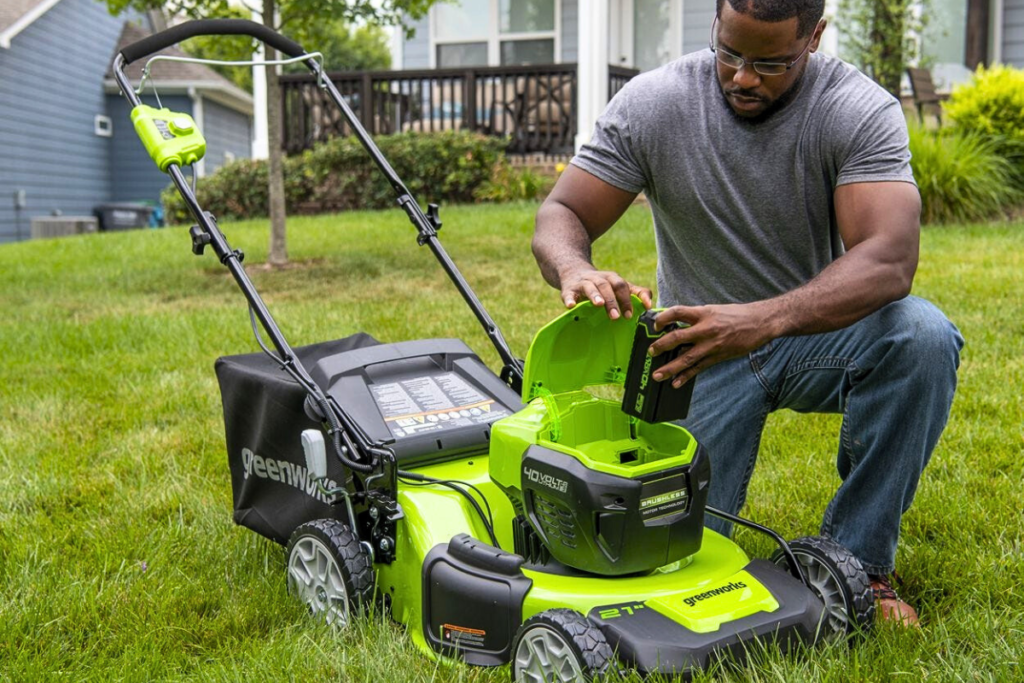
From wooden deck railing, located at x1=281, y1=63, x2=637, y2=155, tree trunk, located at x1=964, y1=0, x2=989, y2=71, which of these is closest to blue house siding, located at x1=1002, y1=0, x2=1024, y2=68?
tree trunk, located at x1=964, y1=0, x2=989, y2=71

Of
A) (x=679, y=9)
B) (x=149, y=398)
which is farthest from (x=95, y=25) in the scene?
(x=149, y=398)

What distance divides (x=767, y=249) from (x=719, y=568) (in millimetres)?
814

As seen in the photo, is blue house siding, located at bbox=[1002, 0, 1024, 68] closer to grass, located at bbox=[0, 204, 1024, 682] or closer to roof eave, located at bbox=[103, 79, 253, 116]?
grass, located at bbox=[0, 204, 1024, 682]

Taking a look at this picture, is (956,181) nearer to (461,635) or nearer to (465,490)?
(465,490)

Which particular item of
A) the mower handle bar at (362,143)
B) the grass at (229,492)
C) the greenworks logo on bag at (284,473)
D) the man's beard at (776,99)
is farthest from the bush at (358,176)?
the man's beard at (776,99)

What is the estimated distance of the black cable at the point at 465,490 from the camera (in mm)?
2377

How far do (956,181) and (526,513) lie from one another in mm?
6879

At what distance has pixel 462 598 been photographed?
2.17m

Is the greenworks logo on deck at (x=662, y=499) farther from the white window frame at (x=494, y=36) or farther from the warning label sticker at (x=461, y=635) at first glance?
the white window frame at (x=494, y=36)

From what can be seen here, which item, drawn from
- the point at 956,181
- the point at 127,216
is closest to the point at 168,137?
the point at 956,181

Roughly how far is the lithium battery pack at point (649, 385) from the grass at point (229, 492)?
47cm

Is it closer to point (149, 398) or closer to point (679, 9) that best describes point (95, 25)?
point (679, 9)

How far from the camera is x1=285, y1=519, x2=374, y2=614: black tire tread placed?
7.84 ft

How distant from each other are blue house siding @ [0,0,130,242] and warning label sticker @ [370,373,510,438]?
52.2 feet
